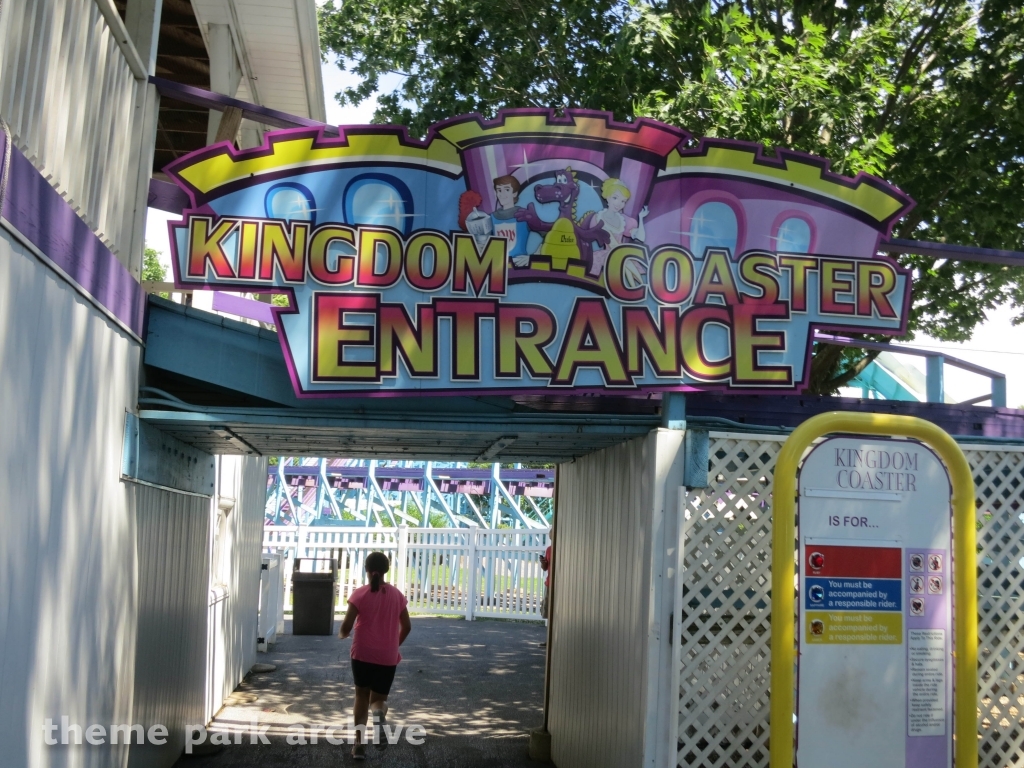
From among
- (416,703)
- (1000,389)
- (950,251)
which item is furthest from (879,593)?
(416,703)

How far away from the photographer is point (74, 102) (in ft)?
16.0

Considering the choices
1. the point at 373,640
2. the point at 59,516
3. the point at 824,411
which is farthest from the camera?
the point at 373,640

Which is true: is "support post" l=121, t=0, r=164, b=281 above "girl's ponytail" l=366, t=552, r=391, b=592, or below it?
above

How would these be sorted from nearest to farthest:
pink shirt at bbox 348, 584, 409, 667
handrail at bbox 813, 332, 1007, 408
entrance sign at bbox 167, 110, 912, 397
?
entrance sign at bbox 167, 110, 912, 397 → pink shirt at bbox 348, 584, 409, 667 → handrail at bbox 813, 332, 1007, 408

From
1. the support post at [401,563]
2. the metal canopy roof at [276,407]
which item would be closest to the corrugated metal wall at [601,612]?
the metal canopy roof at [276,407]

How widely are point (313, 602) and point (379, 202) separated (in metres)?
11.4

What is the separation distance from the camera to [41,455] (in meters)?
4.28

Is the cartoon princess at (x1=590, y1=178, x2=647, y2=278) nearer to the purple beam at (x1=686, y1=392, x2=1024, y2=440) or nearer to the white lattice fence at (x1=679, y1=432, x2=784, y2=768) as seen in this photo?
the purple beam at (x1=686, y1=392, x2=1024, y2=440)

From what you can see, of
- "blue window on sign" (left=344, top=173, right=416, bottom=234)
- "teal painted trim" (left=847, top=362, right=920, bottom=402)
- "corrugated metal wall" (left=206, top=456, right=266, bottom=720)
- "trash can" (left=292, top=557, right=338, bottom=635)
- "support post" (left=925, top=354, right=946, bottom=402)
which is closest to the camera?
"blue window on sign" (left=344, top=173, right=416, bottom=234)

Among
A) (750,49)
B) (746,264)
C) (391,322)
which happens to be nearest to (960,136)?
(750,49)

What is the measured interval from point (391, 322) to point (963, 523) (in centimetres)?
331

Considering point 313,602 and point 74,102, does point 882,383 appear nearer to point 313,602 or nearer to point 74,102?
point 313,602

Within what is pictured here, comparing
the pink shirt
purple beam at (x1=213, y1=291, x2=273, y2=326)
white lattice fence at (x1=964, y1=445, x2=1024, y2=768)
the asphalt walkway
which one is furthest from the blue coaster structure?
white lattice fence at (x1=964, y1=445, x2=1024, y2=768)

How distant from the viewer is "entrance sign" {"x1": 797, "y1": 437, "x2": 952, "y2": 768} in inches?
199
